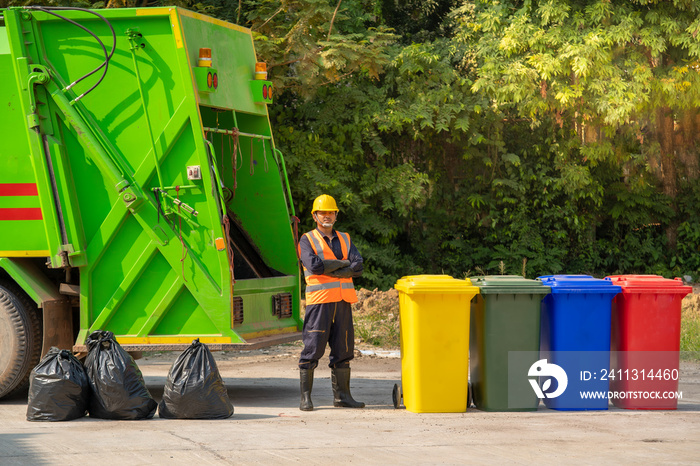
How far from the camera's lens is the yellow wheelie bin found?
242 inches

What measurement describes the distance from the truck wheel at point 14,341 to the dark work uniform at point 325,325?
2.12m

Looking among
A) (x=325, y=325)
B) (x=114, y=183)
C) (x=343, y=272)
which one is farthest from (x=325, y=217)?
(x=114, y=183)

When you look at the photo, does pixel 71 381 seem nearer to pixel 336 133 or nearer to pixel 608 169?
pixel 336 133

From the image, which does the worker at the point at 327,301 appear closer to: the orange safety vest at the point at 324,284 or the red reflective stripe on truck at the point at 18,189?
the orange safety vest at the point at 324,284

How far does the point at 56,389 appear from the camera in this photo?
588 cm

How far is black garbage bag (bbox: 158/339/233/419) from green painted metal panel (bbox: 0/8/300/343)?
16.6 inches

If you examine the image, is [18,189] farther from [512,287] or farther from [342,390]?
[512,287]

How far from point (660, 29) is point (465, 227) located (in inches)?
188

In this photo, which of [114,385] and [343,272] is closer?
[114,385]

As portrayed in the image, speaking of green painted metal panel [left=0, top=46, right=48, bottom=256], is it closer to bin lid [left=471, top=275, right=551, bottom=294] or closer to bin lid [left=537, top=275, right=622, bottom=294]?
bin lid [left=471, top=275, right=551, bottom=294]

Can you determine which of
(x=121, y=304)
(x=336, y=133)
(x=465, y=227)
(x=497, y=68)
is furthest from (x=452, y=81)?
(x=121, y=304)

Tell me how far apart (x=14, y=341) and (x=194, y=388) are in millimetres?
1662

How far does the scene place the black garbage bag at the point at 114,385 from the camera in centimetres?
595

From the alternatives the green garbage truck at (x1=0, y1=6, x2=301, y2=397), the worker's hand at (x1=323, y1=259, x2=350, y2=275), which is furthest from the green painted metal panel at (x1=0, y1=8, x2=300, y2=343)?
the worker's hand at (x1=323, y1=259, x2=350, y2=275)
